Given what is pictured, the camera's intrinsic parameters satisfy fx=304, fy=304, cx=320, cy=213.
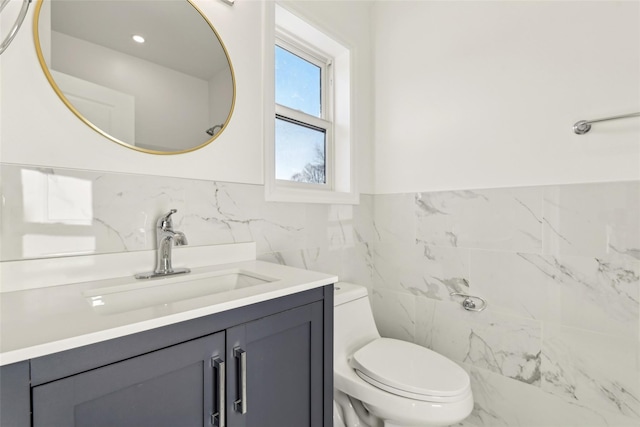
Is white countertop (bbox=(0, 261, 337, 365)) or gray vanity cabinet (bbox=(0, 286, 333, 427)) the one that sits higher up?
white countertop (bbox=(0, 261, 337, 365))

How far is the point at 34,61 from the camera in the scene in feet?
2.76

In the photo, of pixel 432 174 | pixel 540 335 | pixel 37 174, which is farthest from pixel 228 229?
pixel 540 335

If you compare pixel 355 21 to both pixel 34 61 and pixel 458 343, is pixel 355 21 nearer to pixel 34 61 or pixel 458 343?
pixel 34 61

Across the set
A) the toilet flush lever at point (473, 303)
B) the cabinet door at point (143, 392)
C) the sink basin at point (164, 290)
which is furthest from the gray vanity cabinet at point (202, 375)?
the toilet flush lever at point (473, 303)

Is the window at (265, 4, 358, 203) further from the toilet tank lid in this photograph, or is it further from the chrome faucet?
the chrome faucet

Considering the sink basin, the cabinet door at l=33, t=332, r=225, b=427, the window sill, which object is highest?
the window sill

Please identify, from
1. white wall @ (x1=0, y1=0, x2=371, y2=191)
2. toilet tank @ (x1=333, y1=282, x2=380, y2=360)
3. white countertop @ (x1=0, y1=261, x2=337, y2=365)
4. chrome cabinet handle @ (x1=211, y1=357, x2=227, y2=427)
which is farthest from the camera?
toilet tank @ (x1=333, y1=282, x2=380, y2=360)

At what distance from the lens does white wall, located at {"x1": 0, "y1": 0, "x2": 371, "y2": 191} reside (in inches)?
31.9

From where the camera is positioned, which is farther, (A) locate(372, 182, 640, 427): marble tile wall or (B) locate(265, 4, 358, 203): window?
(B) locate(265, 4, 358, 203): window

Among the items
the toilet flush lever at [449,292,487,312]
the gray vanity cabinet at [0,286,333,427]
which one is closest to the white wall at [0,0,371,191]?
the gray vanity cabinet at [0,286,333,427]

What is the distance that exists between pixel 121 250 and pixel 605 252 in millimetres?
1748

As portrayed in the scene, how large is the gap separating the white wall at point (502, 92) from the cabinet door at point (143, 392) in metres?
1.42

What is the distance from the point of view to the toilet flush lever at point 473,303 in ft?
4.88

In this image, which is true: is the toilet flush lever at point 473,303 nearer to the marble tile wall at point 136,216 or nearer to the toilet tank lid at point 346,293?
the toilet tank lid at point 346,293
